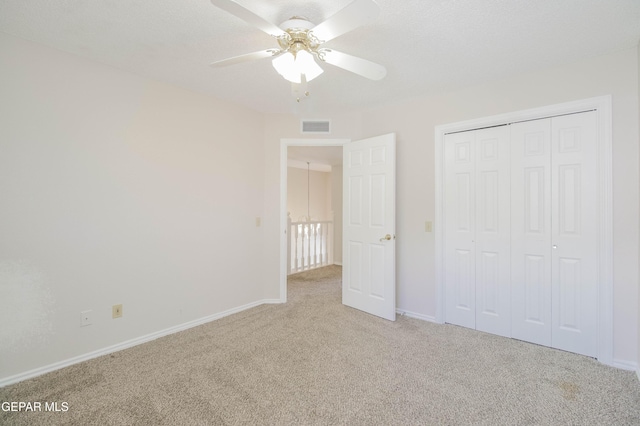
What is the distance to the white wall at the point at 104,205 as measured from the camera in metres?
1.99

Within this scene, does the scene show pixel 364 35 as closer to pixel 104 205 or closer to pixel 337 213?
pixel 104 205

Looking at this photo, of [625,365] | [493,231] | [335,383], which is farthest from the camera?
[493,231]

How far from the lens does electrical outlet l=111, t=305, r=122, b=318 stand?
2.41 m

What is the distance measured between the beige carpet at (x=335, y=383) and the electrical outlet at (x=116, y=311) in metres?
0.30

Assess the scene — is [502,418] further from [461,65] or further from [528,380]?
[461,65]

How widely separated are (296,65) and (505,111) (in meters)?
Result: 2.02

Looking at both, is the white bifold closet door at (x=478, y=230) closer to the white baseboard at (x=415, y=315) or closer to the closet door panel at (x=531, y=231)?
the closet door panel at (x=531, y=231)

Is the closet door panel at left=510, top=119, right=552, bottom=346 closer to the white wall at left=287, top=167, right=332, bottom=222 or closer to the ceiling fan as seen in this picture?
the ceiling fan

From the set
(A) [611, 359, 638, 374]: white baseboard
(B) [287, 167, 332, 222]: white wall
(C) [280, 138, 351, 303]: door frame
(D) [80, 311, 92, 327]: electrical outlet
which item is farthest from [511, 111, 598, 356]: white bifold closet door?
(B) [287, 167, 332, 222]: white wall

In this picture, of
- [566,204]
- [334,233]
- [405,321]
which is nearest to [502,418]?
[405,321]

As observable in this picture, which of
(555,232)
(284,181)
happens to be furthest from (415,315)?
(284,181)

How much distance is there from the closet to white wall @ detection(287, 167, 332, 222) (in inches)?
185

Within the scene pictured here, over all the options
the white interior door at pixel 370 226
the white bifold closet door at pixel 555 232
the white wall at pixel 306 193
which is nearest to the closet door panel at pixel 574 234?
the white bifold closet door at pixel 555 232

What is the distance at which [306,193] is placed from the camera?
8.02 meters
